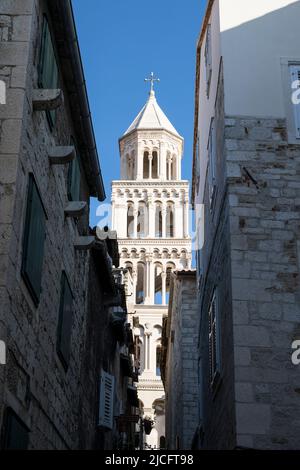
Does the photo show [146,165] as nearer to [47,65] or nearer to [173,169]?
[173,169]

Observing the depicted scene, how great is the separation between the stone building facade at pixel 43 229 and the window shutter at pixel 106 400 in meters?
2.02

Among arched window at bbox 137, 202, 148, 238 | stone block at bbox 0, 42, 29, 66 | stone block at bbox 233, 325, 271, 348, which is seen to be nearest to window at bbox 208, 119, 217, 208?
stone block at bbox 233, 325, 271, 348

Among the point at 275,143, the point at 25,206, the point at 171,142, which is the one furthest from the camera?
the point at 171,142

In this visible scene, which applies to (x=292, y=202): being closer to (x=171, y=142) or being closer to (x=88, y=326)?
(x=88, y=326)

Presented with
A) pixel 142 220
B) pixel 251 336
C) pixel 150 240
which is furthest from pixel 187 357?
pixel 142 220

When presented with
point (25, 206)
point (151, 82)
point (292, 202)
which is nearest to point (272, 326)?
point (292, 202)

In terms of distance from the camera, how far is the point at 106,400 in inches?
716

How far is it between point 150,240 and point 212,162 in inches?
1951

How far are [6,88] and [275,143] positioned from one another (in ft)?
18.8

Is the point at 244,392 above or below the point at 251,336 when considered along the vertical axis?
below

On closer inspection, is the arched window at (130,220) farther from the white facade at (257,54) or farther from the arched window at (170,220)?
the white facade at (257,54)

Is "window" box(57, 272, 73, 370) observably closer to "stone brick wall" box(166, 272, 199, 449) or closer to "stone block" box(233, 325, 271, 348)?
"stone block" box(233, 325, 271, 348)

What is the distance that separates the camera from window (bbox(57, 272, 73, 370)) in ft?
39.6

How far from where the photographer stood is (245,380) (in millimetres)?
11680
